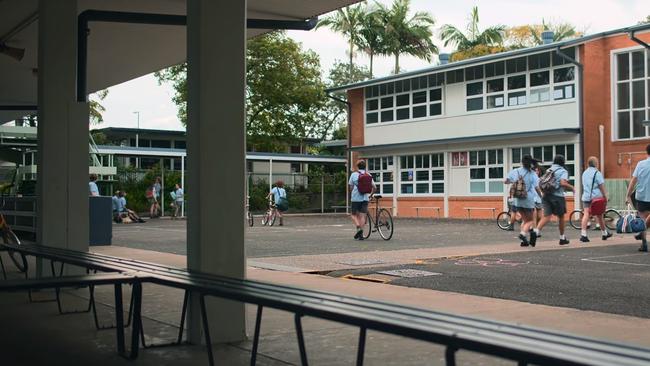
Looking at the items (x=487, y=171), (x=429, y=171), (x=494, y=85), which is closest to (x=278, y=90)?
(x=429, y=171)

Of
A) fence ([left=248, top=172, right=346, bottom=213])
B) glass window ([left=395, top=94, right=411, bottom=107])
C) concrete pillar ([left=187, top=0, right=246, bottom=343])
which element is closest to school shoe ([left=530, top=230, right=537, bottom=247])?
concrete pillar ([left=187, top=0, right=246, bottom=343])

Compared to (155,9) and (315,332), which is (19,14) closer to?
(155,9)

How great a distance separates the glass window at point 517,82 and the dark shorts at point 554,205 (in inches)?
701

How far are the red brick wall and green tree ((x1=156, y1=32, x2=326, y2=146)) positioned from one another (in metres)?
23.9

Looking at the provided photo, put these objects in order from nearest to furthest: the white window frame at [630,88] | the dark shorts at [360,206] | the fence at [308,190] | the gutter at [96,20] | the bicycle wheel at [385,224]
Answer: the gutter at [96,20] → the dark shorts at [360,206] → the bicycle wheel at [385,224] → the white window frame at [630,88] → the fence at [308,190]

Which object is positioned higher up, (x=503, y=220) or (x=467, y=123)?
(x=467, y=123)

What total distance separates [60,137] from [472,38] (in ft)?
152

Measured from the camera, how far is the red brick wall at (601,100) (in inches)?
1105

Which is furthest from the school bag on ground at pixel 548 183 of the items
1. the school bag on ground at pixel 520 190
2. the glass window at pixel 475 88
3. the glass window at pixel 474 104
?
the glass window at pixel 475 88

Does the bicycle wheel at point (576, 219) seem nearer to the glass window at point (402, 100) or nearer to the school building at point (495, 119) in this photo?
the school building at point (495, 119)

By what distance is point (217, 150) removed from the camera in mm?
5594

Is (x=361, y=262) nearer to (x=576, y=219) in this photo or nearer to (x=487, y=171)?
(x=576, y=219)

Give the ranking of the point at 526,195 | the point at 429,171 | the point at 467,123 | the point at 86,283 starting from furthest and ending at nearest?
the point at 429,171
the point at 467,123
the point at 526,195
the point at 86,283

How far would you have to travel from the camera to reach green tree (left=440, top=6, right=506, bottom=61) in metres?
50.8
